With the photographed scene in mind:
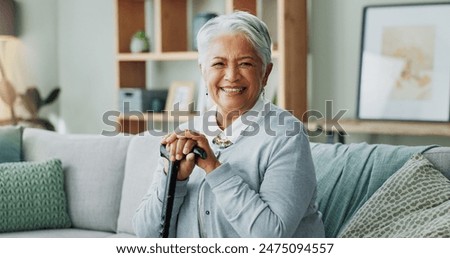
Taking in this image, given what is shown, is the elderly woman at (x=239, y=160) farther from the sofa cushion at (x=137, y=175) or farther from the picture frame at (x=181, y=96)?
the picture frame at (x=181, y=96)

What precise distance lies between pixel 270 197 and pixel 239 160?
111 millimetres

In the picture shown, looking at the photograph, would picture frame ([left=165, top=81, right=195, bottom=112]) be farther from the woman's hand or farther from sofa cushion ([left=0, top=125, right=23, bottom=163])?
the woman's hand

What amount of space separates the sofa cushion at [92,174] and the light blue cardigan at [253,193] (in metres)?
0.76

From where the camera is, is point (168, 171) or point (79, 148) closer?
point (168, 171)

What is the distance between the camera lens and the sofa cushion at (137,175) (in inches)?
80.2

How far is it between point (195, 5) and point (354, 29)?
0.91m

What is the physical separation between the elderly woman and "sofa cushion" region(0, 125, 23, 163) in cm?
100

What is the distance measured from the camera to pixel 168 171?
4.11ft

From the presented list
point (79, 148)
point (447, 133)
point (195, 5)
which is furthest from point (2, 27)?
point (447, 133)

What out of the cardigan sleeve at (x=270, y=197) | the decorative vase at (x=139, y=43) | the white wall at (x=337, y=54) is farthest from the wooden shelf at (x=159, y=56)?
the cardigan sleeve at (x=270, y=197)

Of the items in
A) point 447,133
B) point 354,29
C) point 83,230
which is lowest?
point 83,230

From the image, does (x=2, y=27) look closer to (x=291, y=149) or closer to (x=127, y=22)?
(x=127, y=22)
